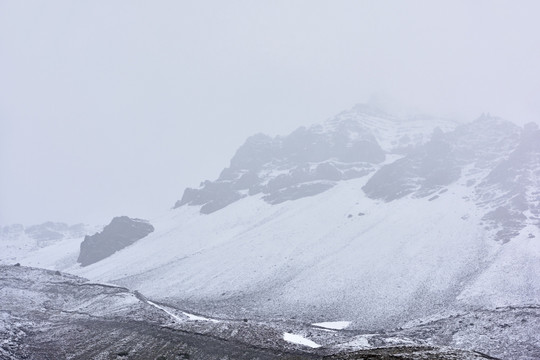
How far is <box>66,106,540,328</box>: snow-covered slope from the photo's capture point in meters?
56.9

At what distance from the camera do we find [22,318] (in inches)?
1706

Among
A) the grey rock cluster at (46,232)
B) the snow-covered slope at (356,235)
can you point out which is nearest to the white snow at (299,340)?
the snow-covered slope at (356,235)

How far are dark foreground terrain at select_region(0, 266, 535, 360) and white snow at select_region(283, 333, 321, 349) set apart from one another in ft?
2.48

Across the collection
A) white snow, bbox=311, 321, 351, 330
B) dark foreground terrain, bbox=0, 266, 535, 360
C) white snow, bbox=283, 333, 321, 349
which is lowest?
white snow, bbox=311, 321, 351, 330

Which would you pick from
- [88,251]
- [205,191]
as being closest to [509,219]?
[205,191]

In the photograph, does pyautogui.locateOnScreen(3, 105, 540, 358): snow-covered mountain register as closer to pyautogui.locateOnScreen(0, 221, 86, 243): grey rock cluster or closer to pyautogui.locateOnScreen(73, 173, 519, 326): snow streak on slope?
pyautogui.locateOnScreen(73, 173, 519, 326): snow streak on slope

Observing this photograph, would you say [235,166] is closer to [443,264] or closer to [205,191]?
[205,191]

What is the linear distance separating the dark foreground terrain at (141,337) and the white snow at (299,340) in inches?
29.8

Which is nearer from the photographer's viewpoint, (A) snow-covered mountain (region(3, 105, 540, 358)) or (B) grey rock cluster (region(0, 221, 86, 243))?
(A) snow-covered mountain (region(3, 105, 540, 358))

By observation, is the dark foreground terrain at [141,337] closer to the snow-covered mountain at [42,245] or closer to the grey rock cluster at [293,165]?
the snow-covered mountain at [42,245]

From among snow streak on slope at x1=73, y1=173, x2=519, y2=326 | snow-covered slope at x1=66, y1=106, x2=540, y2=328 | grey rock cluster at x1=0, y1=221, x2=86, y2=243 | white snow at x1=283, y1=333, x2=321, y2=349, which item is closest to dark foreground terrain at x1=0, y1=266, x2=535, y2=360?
white snow at x1=283, y1=333, x2=321, y2=349

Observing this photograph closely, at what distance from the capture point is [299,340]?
3675 cm

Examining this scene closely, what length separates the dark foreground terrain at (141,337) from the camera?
103 feet

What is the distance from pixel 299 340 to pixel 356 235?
52879 millimetres
